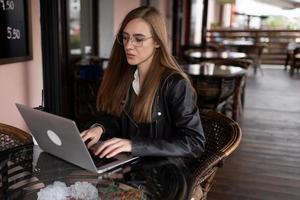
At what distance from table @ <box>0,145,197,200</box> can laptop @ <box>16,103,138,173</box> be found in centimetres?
3

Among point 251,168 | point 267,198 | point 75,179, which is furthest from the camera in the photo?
point 251,168

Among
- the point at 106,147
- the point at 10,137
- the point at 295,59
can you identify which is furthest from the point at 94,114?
the point at 295,59

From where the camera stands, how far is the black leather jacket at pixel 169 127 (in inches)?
48.8

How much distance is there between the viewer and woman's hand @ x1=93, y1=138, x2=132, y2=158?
1164 mm

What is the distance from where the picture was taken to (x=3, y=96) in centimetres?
247

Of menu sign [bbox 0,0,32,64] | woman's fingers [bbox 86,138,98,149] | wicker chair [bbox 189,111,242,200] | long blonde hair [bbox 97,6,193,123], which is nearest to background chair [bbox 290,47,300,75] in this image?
menu sign [bbox 0,0,32,64]

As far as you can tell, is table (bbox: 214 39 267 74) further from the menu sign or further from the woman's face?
the woman's face

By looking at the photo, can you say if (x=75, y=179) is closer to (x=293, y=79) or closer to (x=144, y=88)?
(x=144, y=88)

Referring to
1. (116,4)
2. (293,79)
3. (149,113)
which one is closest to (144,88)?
(149,113)

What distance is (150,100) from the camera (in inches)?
54.3

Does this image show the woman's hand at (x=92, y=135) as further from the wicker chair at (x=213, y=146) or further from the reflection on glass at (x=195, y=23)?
the reflection on glass at (x=195, y=23)

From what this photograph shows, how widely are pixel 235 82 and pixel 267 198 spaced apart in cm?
168

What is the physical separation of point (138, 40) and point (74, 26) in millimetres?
2166

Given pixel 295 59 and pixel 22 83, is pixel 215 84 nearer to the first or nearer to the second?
pixel 22 83
